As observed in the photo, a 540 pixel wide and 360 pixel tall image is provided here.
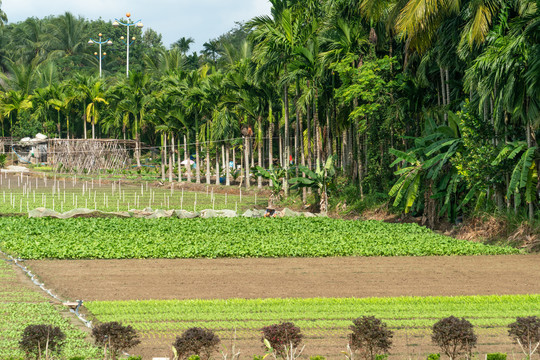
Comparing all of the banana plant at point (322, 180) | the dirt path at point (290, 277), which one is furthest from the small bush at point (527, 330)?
the banana plant at point (322, 180)

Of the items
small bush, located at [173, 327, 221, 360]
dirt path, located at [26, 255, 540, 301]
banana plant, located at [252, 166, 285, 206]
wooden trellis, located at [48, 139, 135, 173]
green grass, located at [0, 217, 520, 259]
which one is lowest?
dirt path, located at [26, 255, 540, 301]

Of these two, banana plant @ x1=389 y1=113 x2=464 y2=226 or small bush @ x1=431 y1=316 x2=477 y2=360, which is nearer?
small bush @ x1=431 y1=316 x2=477 y2=360

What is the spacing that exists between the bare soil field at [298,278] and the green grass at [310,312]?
1.59 feet

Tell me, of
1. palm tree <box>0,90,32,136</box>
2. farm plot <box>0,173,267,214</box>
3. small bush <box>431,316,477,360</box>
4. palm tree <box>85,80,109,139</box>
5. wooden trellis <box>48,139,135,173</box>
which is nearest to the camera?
small bush <box>431,316,477,360</box>

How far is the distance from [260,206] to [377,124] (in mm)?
10669

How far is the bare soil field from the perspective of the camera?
16.5m

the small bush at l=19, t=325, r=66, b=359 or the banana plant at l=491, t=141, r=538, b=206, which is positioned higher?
the banana plant at l=491, t=141, r=538, b=206

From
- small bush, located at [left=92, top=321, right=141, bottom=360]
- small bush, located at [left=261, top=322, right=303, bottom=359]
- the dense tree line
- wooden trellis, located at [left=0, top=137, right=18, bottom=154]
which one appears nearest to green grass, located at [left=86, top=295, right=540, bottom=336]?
small bush, located at [left=92, top=321, right=141, bottom=360]

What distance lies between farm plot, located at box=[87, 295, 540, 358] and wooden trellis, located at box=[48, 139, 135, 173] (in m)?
54.9

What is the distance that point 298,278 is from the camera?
18.9 metres

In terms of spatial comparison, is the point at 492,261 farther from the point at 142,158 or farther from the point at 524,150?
the point at 142,158

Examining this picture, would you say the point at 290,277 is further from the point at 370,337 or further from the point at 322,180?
the point at 322,180

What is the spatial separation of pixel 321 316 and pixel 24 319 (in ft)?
Result: 17.8

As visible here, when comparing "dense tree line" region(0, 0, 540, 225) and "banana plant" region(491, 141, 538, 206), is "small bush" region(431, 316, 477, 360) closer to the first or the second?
"dense tree line" region(0, 0, 540, 225)
